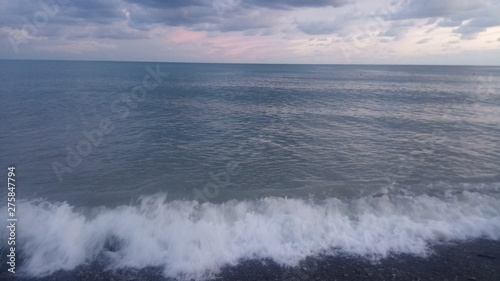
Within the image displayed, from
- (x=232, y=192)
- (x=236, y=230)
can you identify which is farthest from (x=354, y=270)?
(x=232, y=192)

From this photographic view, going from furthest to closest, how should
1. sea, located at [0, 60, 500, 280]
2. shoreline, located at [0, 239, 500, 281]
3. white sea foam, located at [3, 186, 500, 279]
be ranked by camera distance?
1. sea, located at [0, 60, 500, 280]
2. white sea foam, located at [3, 186, 500, 279]
3. shoreline, located at [0, 239, 500, 281]

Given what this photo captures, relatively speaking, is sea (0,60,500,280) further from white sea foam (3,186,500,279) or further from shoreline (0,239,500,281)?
shoreline (0,239,500,281)

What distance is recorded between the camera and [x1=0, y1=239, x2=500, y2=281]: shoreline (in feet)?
45.2

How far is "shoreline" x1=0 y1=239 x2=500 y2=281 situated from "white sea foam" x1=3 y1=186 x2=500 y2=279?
1.85ft

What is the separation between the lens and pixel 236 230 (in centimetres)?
1773

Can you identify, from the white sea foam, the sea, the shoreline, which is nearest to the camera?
the shoreline

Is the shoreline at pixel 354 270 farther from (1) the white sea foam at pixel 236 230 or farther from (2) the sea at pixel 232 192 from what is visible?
(1) the white sea foam at pixel 236 230

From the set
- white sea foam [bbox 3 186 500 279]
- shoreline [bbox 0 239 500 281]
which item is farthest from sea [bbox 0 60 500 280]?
shoreline [bbox 0 239 500 281]

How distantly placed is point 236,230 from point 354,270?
6.97 metres

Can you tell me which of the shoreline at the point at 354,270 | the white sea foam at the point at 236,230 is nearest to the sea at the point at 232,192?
the white sea foam at the point at 236,230

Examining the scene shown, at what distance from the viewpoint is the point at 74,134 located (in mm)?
37469

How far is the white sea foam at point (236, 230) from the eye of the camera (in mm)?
15391

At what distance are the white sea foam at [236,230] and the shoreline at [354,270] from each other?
0.56 meters

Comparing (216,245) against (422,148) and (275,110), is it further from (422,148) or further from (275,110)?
(275,110)
